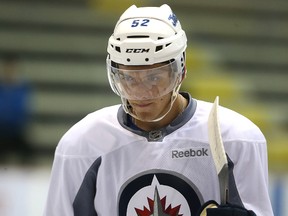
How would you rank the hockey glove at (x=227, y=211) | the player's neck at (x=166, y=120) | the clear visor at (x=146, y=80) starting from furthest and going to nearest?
the player's neck at (x=166, y=120) → the clear visor at (x=146, y=80) → the hockey glove at (x=227, y=211)

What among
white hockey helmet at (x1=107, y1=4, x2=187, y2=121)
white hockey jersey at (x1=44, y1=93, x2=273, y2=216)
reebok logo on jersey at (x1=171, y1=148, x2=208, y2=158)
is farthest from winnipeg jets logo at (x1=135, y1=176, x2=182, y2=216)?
white hockey helmet at (x1=107, y1=4, x2=187, y2=121)

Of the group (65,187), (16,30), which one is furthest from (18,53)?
(65,187)

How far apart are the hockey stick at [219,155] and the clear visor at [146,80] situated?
13cm

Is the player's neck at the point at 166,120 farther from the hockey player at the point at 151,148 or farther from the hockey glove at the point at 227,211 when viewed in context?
the hockey glove at the point at 227,211

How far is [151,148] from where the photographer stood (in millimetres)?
2139

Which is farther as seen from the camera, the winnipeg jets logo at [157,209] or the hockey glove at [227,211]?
the winnipeg jets logo at [157,209]

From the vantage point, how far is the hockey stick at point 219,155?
6.47 ft

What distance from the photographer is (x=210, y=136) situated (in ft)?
6.77

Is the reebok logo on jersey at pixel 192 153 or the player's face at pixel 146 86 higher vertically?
the player's face at pixel 146 86

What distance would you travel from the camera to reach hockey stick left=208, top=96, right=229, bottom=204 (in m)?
1.97

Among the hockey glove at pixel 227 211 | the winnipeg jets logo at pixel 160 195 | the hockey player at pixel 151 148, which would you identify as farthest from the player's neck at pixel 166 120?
the hockey glove at pixel 227 211

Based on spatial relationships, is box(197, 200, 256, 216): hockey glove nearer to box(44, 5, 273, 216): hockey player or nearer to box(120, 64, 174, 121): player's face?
box(44, 5, 273, 216): hockey player

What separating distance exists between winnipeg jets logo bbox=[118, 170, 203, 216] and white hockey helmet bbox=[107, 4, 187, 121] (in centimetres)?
18

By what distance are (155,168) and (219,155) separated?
20cm
